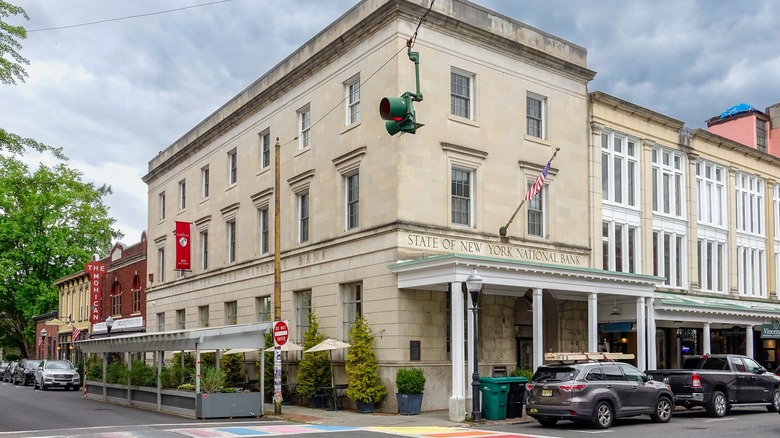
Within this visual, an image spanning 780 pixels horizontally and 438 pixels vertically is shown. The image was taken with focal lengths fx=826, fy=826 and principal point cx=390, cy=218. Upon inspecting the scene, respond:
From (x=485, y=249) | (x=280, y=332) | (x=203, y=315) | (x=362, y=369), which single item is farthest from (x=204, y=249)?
(x=485, y=249)

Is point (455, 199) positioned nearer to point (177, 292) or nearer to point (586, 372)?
point (586, 372)

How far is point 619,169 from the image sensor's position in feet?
109

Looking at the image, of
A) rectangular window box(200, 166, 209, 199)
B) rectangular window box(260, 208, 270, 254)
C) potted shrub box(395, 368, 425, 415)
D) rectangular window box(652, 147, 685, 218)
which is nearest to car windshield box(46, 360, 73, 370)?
rectangular window box(200, 166, 209, 199)

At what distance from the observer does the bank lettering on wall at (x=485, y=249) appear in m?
25.7

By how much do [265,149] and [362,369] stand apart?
1341 centimetres

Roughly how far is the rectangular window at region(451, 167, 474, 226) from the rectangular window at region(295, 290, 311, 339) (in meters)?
6.86

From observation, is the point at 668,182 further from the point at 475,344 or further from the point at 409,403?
the point at 409,403

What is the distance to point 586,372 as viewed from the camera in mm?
19984

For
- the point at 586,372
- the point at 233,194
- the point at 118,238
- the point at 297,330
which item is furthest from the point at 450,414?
the point at 118,238

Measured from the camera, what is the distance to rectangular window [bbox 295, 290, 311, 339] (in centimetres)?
3053

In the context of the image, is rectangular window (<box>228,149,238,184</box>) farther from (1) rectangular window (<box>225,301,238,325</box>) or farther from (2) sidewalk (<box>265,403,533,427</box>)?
(2) sidewalk (<box>265,403,533,427</box>)

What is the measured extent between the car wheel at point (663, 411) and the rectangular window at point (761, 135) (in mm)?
27804

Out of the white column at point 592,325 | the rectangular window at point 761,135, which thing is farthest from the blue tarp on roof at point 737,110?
the white column at point 592,325

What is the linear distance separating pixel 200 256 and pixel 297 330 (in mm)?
11658
